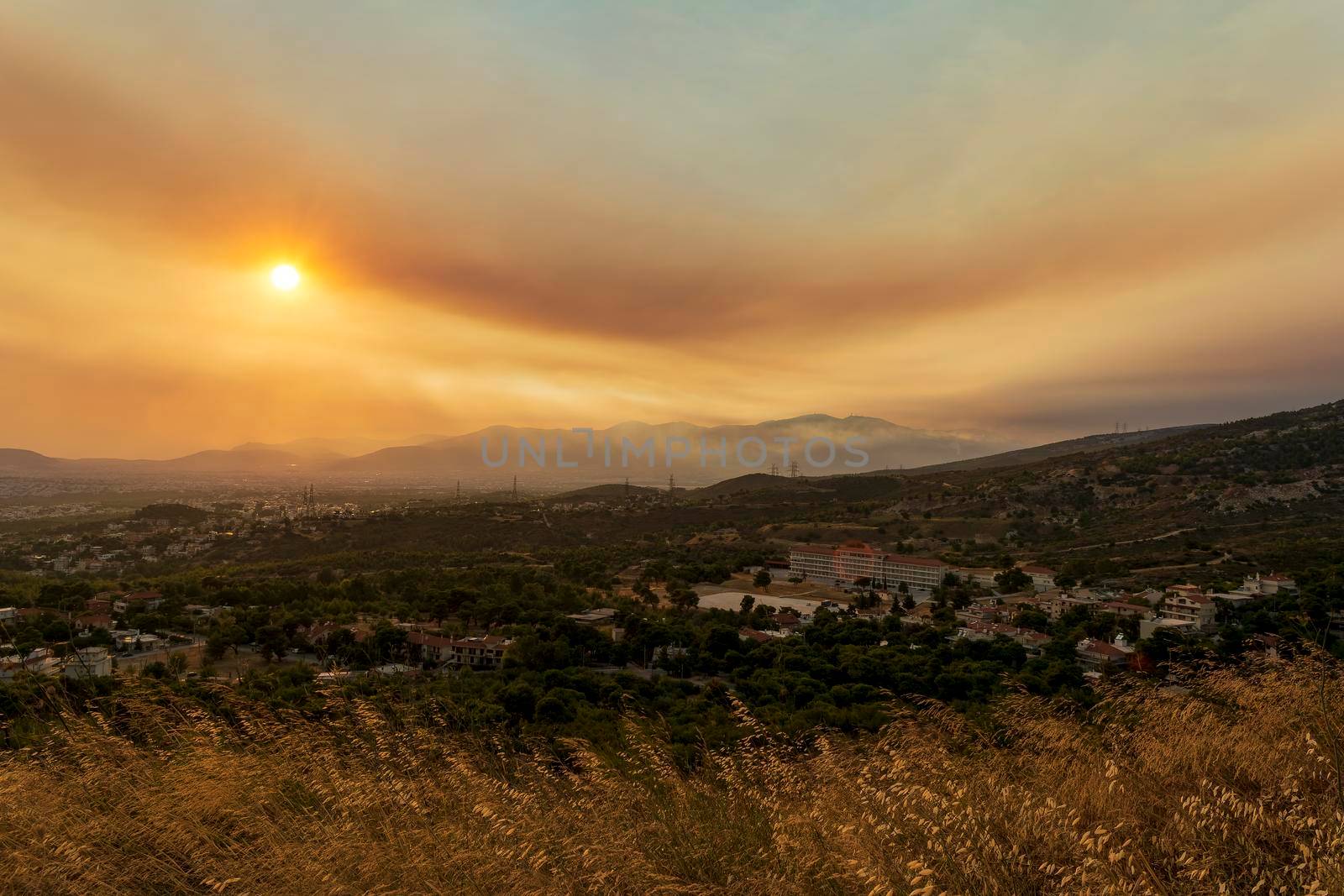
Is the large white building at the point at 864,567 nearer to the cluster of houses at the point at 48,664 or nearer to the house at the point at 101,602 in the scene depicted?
the house at the point at 101,602

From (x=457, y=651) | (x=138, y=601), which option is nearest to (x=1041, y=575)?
(x=457, y=651)

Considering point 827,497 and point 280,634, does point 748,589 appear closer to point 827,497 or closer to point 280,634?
point 280,634

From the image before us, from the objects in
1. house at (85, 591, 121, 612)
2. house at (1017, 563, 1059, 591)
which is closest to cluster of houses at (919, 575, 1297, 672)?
house at (1017, 563, 1059, 591)

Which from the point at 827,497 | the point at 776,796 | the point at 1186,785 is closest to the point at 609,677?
the point at 776,796

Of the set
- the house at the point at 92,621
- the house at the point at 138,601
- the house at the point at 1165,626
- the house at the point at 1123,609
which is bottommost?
the house at the point at 1123,609

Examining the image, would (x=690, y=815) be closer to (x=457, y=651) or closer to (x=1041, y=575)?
(x=457, y=651)

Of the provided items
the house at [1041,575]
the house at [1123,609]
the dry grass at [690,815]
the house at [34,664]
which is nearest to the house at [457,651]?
the house at [34,664]
